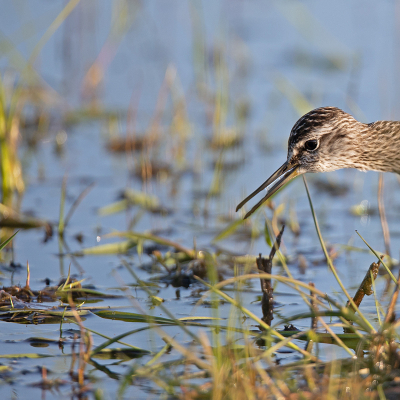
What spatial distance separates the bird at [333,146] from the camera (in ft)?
22.0

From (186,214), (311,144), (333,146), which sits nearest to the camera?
(311,144)

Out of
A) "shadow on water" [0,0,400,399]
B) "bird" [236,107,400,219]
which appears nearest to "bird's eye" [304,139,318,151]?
"bird" [236,107,400,219]

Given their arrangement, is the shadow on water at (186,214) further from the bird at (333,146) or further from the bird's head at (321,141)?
the bird's head at (321,141)

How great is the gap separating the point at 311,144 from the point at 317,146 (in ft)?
0.20

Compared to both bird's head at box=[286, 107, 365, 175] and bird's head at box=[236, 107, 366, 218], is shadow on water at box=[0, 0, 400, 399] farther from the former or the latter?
bird's head at box=[286, 107, 365, 175]

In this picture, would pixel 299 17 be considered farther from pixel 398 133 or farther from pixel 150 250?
pixel 150 250

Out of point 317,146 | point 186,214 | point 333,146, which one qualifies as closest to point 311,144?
point 317,146

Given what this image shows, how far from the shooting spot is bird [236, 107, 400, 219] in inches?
264

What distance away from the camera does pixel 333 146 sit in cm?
686

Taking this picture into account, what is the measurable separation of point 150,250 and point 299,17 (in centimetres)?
695

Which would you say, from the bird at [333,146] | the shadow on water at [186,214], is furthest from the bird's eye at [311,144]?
the shadow on water at [186,214]

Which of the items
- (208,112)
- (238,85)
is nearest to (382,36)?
(238,85)

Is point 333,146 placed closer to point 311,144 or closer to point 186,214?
point 311,144

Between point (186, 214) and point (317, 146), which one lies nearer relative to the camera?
point (317, 146)
